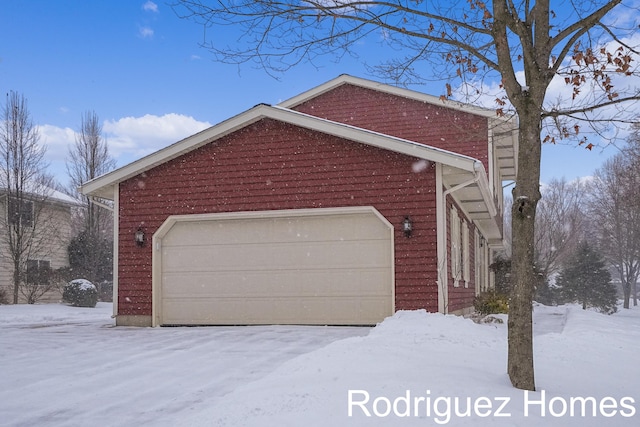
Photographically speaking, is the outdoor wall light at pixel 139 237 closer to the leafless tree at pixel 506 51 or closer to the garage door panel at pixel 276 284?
the garage door panel at pixel 276 284

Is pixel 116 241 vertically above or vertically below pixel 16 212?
below

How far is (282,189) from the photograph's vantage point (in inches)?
450

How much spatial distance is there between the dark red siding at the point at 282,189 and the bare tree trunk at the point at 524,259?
17.3 ft

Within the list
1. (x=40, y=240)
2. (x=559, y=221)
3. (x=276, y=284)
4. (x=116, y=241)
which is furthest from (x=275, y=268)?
(x=559, y=221)

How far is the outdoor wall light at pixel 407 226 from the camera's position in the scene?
10.5 meters

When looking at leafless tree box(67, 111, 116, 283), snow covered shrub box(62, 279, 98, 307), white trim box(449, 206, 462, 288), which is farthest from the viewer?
leafless tree box(67, 111, 116, 283)

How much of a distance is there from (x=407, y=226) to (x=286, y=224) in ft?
7.92

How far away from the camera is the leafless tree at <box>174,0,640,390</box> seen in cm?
523

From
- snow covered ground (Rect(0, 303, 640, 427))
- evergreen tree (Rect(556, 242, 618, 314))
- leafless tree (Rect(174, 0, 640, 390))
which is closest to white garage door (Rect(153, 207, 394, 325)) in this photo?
snow covered ground (Rect(0, 303, 640, 427))

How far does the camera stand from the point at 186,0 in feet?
18.9

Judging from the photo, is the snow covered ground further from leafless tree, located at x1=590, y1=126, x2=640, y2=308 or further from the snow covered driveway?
leafless tree, located at x1=590, y1=126, x2=640, y2=308

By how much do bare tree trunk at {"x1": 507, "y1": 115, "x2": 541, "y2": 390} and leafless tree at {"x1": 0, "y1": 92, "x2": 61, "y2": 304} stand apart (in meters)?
22.1

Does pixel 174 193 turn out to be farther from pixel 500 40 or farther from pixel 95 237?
pixel 95 237

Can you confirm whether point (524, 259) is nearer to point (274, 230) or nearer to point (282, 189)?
point (282, 189)
